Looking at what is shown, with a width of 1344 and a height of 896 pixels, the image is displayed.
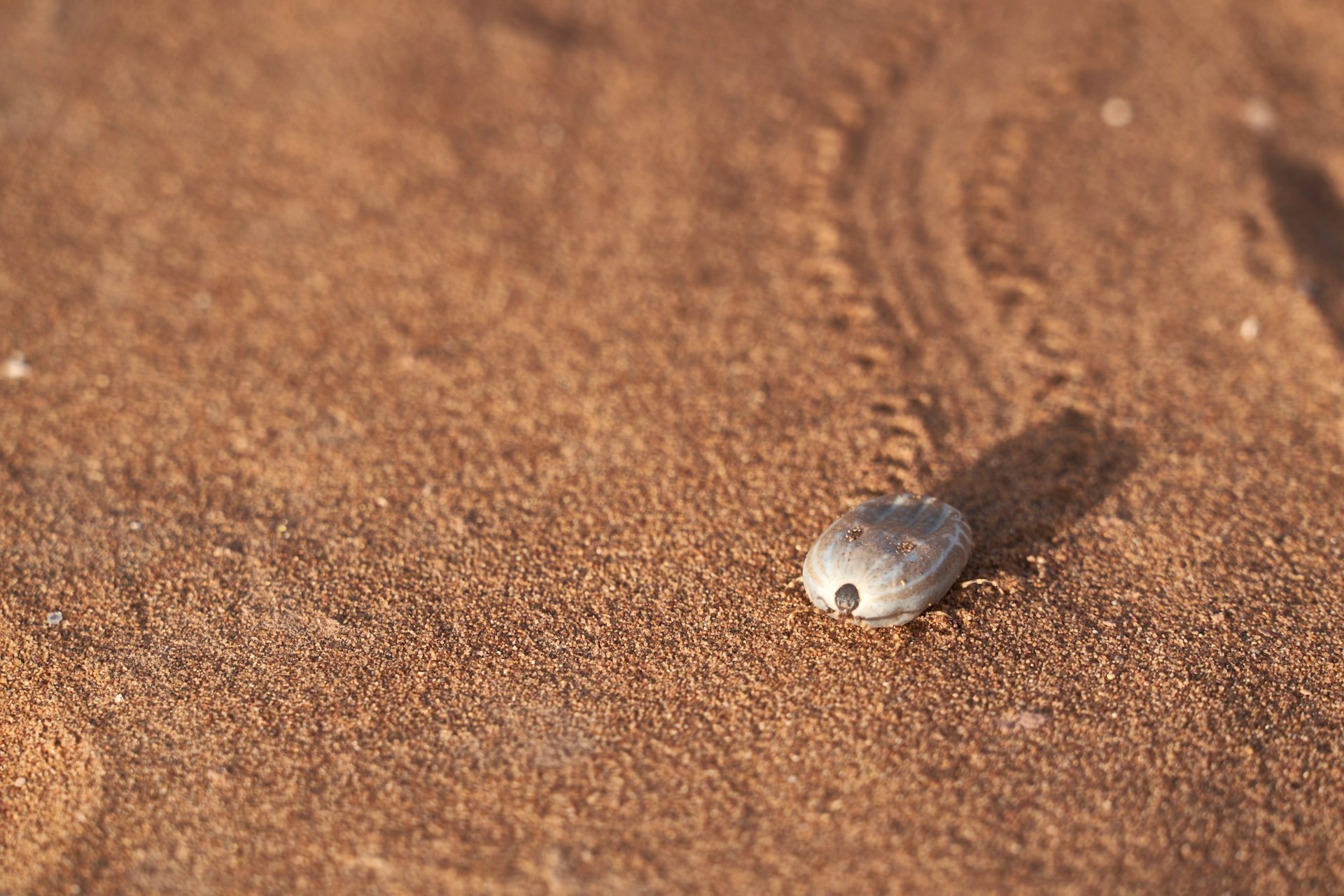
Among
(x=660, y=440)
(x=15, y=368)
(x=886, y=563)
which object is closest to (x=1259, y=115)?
(x=660, y=440)

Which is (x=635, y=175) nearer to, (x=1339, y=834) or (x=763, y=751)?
(x=763, y=751)

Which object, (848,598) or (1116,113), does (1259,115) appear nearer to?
(1116,113)

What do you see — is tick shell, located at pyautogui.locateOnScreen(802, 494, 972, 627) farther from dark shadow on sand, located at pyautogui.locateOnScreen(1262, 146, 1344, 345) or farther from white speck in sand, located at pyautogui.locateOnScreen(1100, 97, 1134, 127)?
white speck in sand, located at pyautogui.locateOnScreen(1100, 97, 1134, 127)

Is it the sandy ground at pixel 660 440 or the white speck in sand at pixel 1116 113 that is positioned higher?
the white speck in sand at pixel 1116 113

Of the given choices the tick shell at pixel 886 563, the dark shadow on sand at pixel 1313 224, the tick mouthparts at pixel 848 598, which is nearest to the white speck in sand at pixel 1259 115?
the dark shadow on sand at pixel 1313 224

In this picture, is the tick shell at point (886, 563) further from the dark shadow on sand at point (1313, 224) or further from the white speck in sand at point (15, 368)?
the white speck in sand at point (15, 368)

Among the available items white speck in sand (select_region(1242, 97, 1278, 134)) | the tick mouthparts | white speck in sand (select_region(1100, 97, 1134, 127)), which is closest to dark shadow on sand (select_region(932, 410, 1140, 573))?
the tick mouthparts
